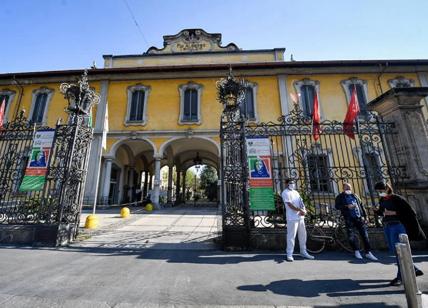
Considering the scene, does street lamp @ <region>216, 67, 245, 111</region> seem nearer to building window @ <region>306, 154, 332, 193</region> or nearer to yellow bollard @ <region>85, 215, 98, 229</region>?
building window @ <region>306, 154, 332, 193</region>

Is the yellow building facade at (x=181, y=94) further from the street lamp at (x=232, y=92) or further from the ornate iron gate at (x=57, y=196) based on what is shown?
the street lamp at (x=232, y=92)

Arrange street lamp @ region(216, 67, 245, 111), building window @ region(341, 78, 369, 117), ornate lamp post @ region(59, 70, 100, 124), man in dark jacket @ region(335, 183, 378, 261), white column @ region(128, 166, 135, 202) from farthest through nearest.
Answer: white column @ region(128, 166, 135, 202) < building window @ region(341, 78, 369, 117) < ornate lamp post @ region(59, 70, 100, 124) < street lamp @ region(216, 67, 245, 111) < man in dark jacket @ region(335, 183, 378, 261)

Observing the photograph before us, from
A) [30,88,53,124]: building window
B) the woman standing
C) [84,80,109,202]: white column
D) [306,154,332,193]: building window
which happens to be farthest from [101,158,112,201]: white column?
the woman standing

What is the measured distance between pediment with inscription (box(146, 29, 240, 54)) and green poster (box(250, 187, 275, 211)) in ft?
52.6

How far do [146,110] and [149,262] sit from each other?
12.8 m

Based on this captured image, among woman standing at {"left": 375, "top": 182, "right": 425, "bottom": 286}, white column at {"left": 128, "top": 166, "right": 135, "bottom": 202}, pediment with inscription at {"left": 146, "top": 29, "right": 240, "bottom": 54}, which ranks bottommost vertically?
woman standing at {"left": 375, "top": 182, "right": 425, "bottom": 286}

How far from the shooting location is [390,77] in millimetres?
14492

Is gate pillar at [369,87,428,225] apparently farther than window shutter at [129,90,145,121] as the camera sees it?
No

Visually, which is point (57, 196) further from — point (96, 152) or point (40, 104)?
point (40, 104)

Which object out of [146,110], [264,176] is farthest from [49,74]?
[264,176]

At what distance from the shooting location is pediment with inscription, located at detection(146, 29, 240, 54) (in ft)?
59.4

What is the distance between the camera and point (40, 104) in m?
15.3

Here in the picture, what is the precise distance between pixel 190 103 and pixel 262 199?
1138 centimetres

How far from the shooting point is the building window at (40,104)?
14.9 m
